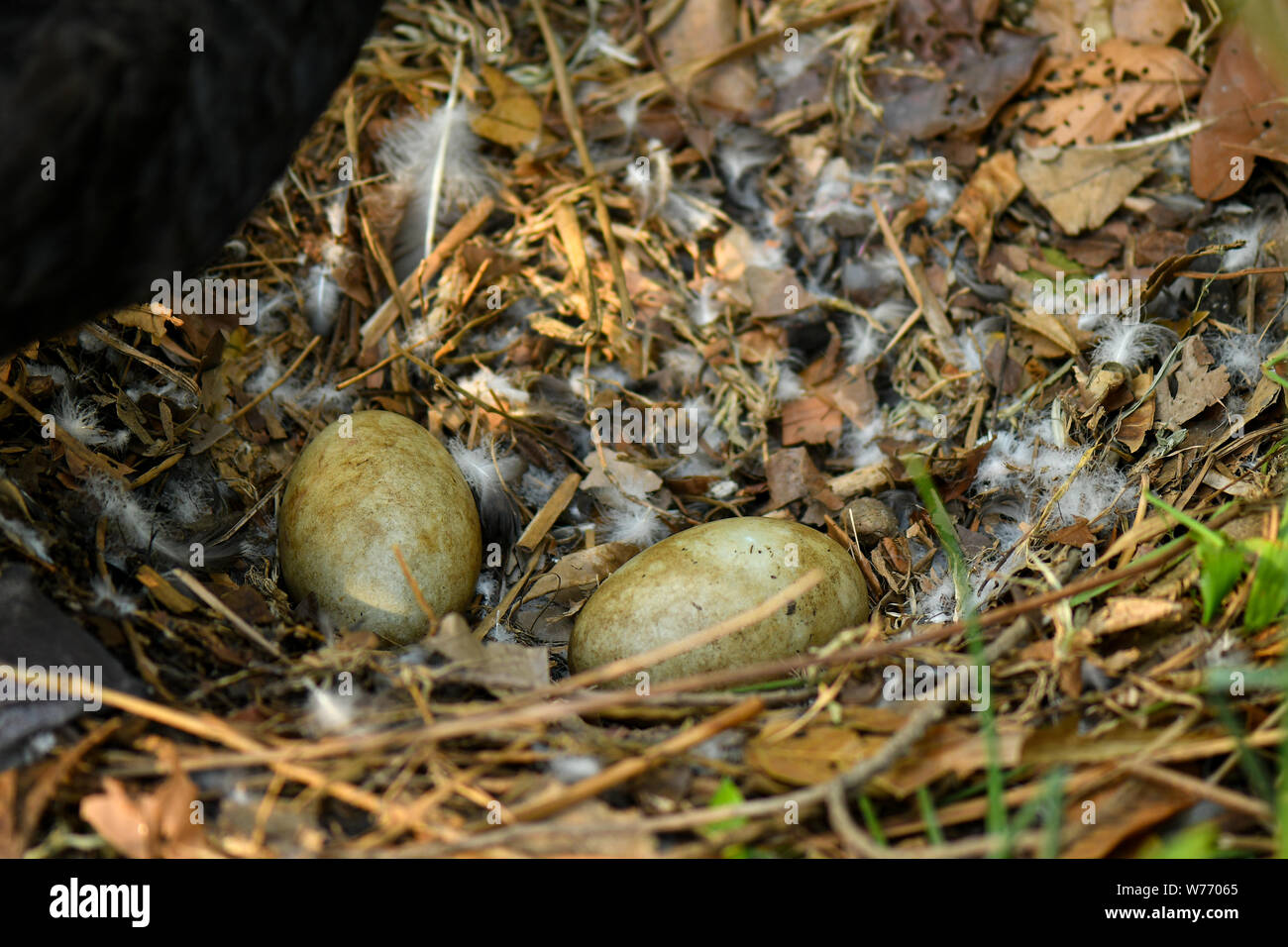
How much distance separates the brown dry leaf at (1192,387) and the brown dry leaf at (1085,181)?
60 centimetres

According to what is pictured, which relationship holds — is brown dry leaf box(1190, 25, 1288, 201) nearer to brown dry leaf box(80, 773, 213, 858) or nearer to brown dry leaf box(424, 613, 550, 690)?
brown dry leaf box(424, 613, 550, 690)

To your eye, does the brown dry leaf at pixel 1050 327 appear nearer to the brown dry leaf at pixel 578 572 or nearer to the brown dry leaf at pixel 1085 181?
the brown dry leaf at pixel 1085 181

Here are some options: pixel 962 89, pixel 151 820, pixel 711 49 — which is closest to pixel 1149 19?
pixel 962 89

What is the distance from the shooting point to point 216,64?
1471mm

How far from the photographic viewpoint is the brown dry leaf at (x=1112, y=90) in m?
2.70

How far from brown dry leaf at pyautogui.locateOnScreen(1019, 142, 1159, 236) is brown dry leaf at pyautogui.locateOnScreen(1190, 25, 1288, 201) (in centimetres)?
13

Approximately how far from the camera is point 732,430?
2.60 meters

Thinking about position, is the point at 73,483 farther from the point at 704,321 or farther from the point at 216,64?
the point at 704,321

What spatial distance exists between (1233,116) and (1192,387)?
0.93 m

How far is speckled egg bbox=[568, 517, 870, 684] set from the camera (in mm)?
1897

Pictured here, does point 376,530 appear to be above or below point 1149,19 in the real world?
below

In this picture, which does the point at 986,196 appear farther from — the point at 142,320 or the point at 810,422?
the point at 142,320

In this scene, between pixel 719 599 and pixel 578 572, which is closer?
pixel 719 599

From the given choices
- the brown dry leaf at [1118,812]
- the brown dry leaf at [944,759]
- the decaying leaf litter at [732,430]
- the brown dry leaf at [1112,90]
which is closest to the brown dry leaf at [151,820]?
the decaying leaf litter at [732,430]
